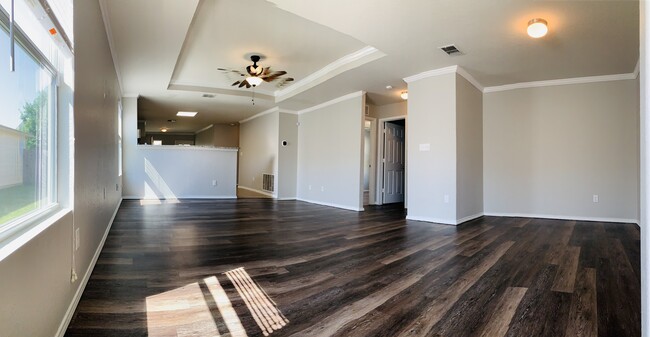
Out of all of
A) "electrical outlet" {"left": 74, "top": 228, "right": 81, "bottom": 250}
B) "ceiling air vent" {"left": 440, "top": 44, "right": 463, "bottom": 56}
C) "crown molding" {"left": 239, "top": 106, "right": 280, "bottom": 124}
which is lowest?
"electrical outlet" {"left": 74, "top": 228, "right": 81, "bottom": 250}

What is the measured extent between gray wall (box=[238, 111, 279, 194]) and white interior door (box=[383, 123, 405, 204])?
9.05 feet

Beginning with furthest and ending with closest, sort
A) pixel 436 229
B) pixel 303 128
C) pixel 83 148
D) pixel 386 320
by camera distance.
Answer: pixel 303 128 → pixel 436 229 → pixel 83 148 → pixel 386 320

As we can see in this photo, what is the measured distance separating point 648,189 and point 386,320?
48.5 inches

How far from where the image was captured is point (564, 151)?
512 cm

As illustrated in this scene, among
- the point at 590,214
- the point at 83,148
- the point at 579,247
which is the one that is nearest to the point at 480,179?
the point at 590,214

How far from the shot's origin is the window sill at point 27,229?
38.0 inches

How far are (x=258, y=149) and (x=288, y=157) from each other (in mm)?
1799

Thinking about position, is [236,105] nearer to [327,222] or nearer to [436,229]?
[327,222]

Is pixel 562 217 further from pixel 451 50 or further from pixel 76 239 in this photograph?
pixel 76 239

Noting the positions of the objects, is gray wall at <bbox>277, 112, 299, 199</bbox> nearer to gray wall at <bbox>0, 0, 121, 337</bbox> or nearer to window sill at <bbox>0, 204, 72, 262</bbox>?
gray wall at <bbox>0, 0, 121, 337</bbox>

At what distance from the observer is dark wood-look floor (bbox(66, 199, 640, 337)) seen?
1.62m

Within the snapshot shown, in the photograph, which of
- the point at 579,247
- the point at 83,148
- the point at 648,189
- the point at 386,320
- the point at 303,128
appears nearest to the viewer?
the point at 648,189

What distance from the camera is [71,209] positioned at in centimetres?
170

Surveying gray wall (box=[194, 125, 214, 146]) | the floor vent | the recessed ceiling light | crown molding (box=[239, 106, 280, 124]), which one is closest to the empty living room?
crown molding (box=[239, 106, 280, 124])
